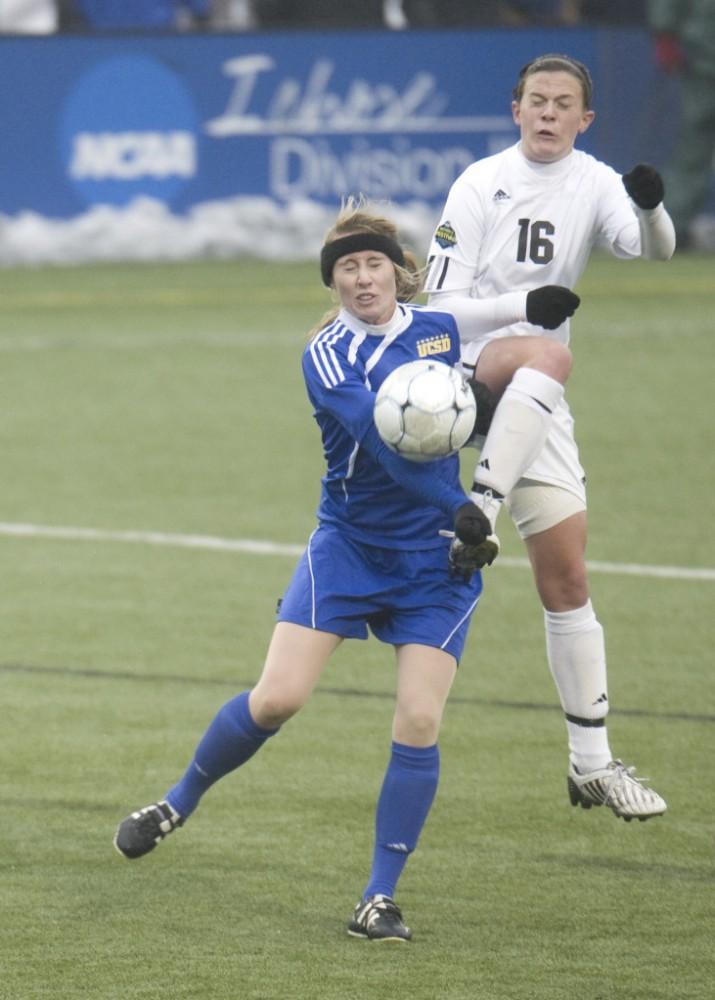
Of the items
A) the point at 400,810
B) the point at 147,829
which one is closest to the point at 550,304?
the point at 400,810

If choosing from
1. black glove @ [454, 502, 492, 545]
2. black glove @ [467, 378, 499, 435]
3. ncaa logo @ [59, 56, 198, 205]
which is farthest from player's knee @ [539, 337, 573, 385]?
ncaa logo @ [59, 56, 198, 205]

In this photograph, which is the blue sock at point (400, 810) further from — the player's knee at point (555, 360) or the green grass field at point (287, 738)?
the player's knee at point (555, 360)

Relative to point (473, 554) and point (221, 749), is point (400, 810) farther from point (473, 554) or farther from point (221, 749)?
point (473, 554)

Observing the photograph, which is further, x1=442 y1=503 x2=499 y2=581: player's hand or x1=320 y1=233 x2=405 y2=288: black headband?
x1=320 y1=233 x2=405 y2=288: black headband

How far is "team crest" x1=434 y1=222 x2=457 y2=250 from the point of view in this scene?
620 centimetres

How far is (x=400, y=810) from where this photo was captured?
554 cm

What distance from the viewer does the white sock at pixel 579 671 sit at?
6457 millimetres

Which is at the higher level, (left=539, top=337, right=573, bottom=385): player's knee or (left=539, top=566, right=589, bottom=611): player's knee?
(left=539, top=337, right=573, bottom=385): player's knee

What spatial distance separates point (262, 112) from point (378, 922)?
16152 mm

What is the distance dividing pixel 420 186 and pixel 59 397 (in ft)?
24.4

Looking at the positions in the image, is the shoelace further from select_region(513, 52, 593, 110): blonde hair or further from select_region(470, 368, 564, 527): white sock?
select_region(513, 52, 593, 110): blonde hair

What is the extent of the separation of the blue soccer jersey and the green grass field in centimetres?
105

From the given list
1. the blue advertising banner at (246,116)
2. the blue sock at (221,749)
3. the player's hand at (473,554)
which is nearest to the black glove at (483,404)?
the player's hand at (473,554)

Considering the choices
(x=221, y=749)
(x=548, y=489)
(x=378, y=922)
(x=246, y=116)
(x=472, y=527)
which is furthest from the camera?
(x=246, y=116)
